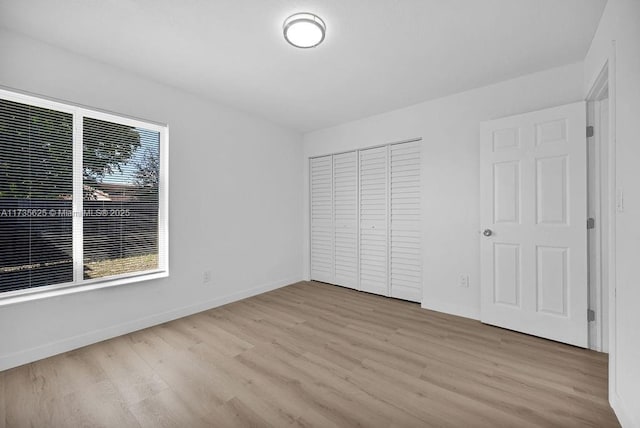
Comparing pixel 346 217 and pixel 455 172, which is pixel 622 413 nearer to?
pixel 455 172

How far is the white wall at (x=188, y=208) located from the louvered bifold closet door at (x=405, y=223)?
1634mm

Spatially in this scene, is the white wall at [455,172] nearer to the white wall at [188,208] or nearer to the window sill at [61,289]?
the white wall at [188,208]

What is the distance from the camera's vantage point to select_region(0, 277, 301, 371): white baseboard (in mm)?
2127

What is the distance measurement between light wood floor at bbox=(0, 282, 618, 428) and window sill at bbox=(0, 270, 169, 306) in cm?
50

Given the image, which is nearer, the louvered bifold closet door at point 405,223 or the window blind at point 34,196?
the window blind at point 34,196

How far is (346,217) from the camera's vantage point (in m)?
4.33

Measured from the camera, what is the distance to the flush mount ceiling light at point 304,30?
193cm

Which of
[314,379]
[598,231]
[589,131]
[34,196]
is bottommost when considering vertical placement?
[314,379]

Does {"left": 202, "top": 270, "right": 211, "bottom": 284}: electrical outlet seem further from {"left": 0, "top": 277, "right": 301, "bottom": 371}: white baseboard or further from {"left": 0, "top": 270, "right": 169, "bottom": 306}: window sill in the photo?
{"left": 0, "top": 270, "right": 169, "bottom": 306}: window sill

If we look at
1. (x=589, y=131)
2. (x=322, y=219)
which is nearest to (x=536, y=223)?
(x=589, y=131)

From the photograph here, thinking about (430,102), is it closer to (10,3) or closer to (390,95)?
(390,95)

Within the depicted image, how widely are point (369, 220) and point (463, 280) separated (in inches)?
57.1

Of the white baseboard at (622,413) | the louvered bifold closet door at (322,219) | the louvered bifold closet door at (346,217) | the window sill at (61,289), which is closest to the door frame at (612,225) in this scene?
the white baseboard at (622,413)

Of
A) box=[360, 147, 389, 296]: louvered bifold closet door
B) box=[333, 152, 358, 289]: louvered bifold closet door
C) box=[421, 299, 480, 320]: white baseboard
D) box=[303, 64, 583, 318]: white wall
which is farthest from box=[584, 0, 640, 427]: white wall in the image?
box=[333, 152, 358, 289]: louvered bifold closet door
